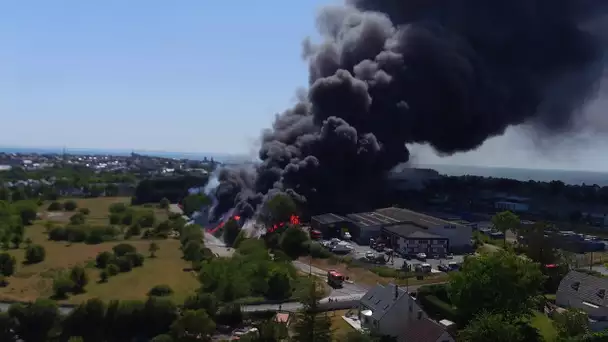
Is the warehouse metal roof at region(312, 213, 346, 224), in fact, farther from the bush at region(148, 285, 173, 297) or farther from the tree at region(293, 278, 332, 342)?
the tree at region(293, 278, 332, 342)

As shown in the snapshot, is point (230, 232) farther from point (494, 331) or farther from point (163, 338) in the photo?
point (494, 331)

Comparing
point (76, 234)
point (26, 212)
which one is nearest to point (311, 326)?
point (76, 234)

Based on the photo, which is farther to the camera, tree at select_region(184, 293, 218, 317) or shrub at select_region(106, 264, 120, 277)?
shrub at select_region(106, 264, 120, 277)

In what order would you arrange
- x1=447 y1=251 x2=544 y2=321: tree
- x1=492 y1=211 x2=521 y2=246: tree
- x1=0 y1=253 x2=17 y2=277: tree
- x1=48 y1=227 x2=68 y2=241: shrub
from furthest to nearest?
x1=48 y1=227 x2=68 y2=241: shrub < x1=492 y1=211 x2=521 y2=246: tree < x1=0 y1=253 x2=17 y2=277: tree < x1=447 y1=251 x2=544 y2=321: tree

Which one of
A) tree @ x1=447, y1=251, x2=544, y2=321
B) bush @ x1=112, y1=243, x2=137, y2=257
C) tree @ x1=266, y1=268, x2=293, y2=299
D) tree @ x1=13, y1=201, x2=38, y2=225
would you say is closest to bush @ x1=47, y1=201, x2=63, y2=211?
tree @ x1=13, y1=201, x2=38, y2=225

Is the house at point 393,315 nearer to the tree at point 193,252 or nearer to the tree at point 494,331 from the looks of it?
the tree at point 494,331

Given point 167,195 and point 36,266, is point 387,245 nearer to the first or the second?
point 36,266

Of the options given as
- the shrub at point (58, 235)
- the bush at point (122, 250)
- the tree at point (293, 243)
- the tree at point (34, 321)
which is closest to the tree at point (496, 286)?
the tree at point (34, 321)
